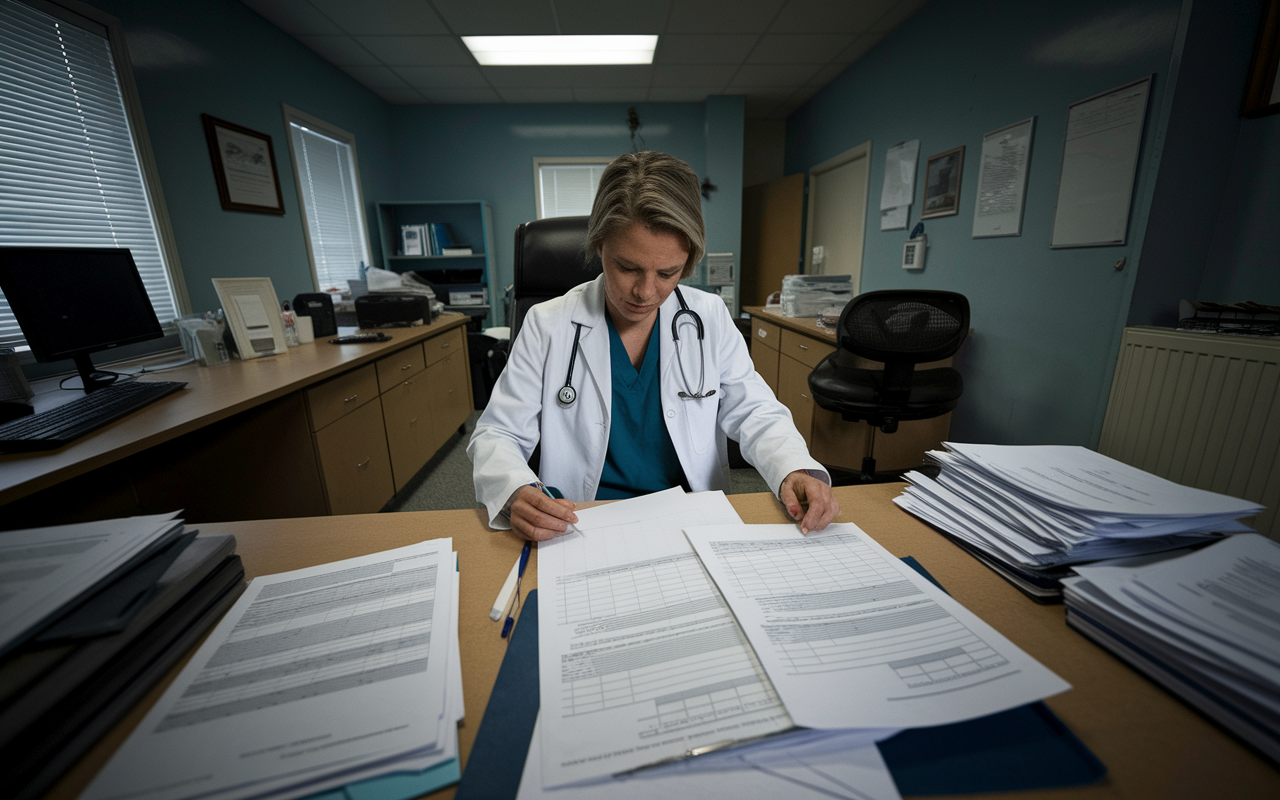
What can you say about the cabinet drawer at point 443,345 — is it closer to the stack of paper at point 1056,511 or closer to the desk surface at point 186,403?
the desk surface at point 186,403

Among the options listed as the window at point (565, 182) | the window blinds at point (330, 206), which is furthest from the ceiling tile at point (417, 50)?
the window at point (565, 182)

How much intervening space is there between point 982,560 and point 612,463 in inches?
30.7

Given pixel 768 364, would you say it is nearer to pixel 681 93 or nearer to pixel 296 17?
pixel 681 93

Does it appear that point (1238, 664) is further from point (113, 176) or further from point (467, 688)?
point (113, 176)

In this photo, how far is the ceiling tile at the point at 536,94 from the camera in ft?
14.0

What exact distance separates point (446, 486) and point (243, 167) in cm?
211

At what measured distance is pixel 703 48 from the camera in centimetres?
350

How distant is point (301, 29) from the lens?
308 cm

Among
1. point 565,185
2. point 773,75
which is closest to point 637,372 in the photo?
point 773,75

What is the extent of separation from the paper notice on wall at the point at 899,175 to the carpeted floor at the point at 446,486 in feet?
7.02

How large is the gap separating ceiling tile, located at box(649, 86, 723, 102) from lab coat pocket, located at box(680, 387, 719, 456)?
416cm

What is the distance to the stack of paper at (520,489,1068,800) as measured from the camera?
37cm

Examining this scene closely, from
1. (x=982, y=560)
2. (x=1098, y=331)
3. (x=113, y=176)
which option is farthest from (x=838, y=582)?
(x=113, y=176)

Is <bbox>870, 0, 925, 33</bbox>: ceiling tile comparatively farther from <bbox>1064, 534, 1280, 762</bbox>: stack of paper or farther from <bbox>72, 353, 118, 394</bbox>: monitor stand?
<bbox>72, 353, 118, 394</bbox>: monitor stand
